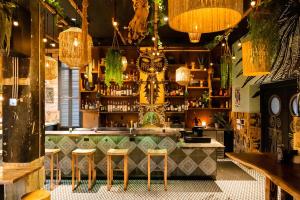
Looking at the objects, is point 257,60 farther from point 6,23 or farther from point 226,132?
point 226,132

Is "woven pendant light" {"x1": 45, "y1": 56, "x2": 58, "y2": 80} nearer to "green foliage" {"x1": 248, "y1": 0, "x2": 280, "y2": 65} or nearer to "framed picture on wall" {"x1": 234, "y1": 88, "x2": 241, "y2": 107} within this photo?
"green foliage" {"x1": 248, "y1": 0, "x2": 280, "y2": 65}

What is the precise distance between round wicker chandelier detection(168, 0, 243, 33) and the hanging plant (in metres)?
1.81

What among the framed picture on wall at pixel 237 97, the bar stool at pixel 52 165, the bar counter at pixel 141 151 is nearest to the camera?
the bar stool at pixel 52 165

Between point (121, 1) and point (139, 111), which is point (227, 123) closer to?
point (139, 111)

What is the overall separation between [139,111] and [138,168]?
2.81 metres

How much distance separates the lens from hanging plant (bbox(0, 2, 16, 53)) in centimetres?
272

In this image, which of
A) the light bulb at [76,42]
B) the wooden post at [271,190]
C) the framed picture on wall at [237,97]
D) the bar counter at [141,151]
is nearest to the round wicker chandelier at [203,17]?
the wooden post at [271,190]

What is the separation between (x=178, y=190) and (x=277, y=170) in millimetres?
3125

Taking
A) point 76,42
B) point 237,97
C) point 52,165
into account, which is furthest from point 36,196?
point 237,97

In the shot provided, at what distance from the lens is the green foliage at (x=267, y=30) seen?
3.12m

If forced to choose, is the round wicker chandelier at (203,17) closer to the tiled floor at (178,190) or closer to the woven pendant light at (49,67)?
the tiled floor at (178,190)

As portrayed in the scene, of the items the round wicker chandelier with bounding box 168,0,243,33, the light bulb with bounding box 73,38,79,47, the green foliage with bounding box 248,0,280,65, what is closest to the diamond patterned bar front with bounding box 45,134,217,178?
the light bulb with bounding box 73,38,79,47

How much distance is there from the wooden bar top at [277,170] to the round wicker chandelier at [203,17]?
1.26 m

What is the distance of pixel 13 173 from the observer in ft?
10.2
